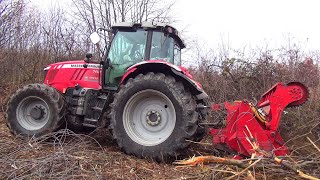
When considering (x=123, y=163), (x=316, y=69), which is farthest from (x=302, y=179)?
(x=316, y=69)

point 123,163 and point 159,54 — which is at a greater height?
point 159,54

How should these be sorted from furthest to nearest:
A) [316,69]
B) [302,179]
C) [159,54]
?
[316,69]
[159,54]
[302,179]


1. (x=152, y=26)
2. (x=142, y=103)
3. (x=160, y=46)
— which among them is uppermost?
(x=152, y=26)

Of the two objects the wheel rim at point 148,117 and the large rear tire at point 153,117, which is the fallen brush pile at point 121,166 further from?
the wheel rim at point 148,117

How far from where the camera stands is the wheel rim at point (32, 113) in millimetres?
5957

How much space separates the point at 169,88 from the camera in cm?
486

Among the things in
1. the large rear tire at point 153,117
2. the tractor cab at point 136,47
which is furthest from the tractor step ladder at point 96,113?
Result: the large rear tire at point 153,117

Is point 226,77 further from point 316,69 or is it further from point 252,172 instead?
point 252,172

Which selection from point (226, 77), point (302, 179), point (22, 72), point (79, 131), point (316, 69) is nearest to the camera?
point (302, 179)

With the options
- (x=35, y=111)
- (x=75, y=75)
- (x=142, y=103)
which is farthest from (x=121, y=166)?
(x=75, y=75)

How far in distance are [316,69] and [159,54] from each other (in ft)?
15.4

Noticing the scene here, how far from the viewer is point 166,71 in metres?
5.18

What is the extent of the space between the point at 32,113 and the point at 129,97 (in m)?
2.00

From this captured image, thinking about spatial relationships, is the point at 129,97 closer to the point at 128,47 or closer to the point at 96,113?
the point at 96,113
